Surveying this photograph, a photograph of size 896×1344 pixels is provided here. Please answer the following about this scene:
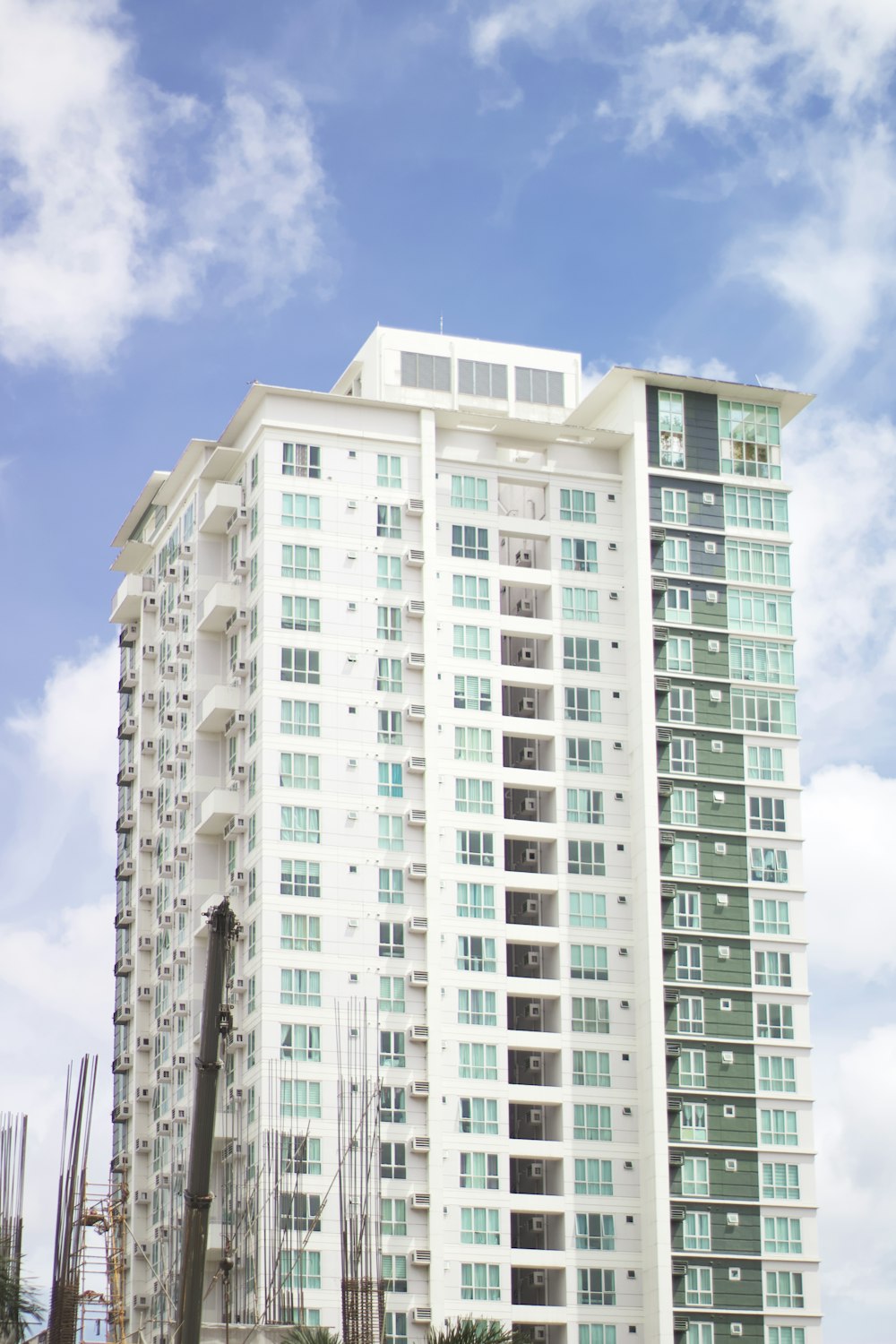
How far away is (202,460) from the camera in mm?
85125

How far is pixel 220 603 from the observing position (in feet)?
263

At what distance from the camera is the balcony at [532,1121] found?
251 feet

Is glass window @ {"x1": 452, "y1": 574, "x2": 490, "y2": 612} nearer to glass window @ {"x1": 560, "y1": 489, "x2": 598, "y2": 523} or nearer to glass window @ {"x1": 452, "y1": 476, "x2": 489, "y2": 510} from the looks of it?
glass window @ {"x1": 452, "y1": 476, "x2": 489, "y2": 510}

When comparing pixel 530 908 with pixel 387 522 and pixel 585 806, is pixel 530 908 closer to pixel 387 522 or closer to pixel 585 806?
pixel 585 806

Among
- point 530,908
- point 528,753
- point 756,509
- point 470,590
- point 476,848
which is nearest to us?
point 476,848

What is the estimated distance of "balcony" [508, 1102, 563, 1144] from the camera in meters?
76.4

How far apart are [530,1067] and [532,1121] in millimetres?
1835

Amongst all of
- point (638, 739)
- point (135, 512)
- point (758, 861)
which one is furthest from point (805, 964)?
point (135, 512)

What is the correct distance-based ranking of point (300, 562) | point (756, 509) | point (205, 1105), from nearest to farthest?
point (205, 1105) < point (300, 562) < point (756, 509)

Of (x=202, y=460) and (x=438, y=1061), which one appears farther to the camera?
(x=202, y=460)

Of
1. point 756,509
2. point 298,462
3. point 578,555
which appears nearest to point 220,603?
point 298,462

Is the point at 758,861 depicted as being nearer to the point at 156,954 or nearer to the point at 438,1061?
the point at 438,1061

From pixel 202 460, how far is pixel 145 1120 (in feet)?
84.4

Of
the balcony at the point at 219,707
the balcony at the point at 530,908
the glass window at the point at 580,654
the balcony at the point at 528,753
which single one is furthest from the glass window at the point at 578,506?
the balcony at the point at 530,908
